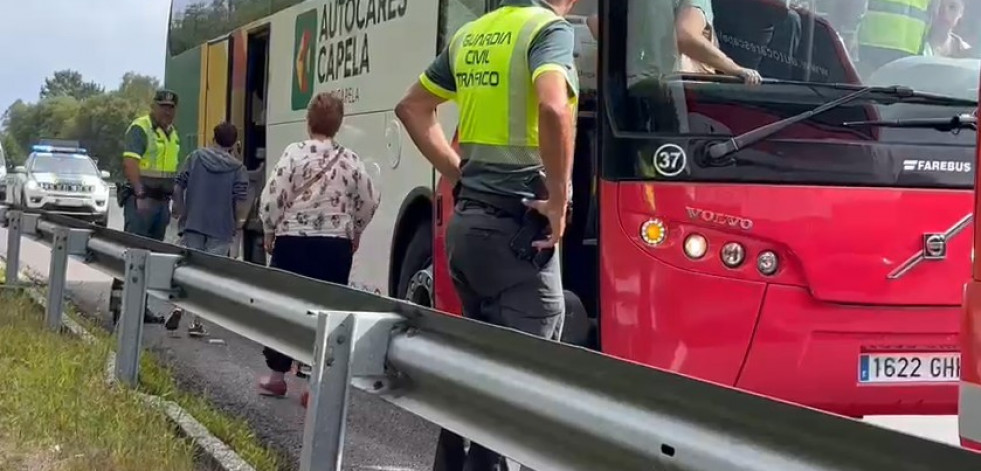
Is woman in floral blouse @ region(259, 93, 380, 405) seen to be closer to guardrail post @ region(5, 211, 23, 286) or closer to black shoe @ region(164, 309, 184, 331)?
black shoe @ region(164, 309, 184, 331)

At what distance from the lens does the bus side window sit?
7516mm

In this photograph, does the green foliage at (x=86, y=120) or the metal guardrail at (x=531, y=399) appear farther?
the green foliage at (x=86, y=120)

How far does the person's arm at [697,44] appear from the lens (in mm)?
5918

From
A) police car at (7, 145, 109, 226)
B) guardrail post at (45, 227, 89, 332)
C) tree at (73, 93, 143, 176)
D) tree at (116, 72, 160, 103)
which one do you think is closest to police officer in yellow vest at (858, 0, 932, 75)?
guardrail post at (45, 227, 89, 332)

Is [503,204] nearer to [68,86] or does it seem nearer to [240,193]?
[240,193]

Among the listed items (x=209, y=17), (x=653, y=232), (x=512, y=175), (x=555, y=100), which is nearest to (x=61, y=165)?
(x=209, y=17)

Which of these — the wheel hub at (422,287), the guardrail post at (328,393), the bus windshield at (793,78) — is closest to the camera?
the guardrail post at (328,393)

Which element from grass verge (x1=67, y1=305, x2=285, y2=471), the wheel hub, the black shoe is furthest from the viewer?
the black shoe

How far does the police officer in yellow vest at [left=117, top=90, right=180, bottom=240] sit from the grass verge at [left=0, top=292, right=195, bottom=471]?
3.83 m

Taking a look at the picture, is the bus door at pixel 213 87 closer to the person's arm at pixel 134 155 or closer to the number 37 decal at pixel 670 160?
the person's arm at pixel 134 155

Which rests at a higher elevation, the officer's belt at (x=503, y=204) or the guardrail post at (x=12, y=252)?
the officer's belt at (x=503, y=204)

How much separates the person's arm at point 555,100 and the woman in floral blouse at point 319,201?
9.72ft

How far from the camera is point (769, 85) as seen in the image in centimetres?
588

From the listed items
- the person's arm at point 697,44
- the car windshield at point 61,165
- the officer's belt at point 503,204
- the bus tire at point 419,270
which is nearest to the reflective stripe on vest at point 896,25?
the person's arm at point 697,44
